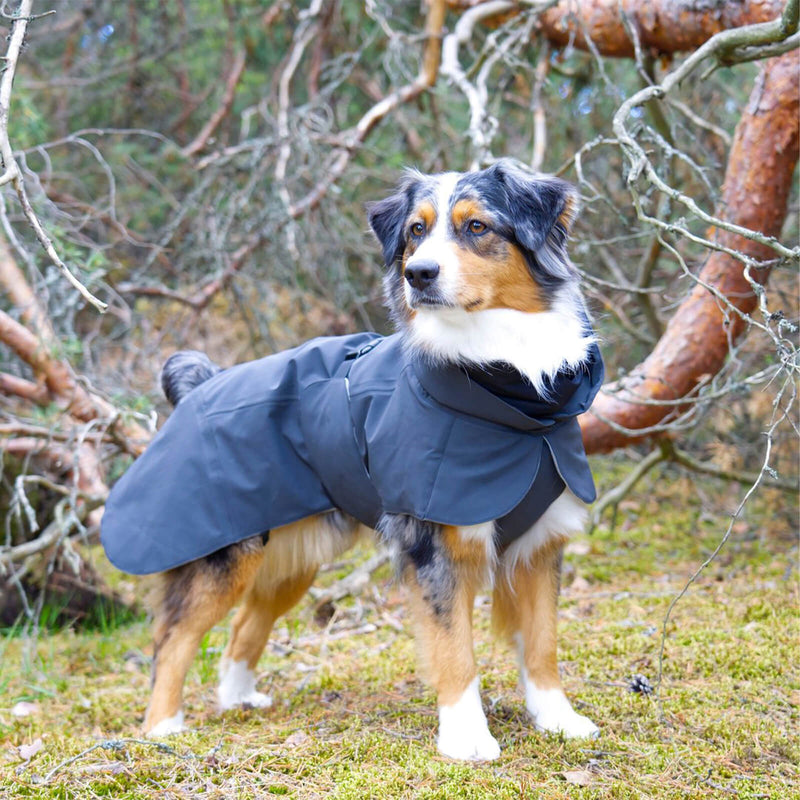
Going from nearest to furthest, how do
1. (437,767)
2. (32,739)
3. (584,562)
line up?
(437,767)
(32,739)
(584,562)

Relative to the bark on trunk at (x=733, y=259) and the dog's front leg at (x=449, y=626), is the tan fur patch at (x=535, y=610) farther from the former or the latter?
the bark on trunk at (x=733, y=259)

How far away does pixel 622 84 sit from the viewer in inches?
274

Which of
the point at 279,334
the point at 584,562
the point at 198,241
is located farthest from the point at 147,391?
the point at 584,562

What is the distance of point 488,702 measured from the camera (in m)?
3.77

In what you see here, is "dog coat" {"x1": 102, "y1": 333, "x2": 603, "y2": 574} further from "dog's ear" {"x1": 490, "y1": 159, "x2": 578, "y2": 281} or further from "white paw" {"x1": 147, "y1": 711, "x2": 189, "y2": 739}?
"white paw" {"x1": 147, "y1": 711, "x2": 189, "y2": 739}

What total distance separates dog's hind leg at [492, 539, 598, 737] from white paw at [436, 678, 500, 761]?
281 millimetres

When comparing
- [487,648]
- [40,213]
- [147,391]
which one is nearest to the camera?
[487,648]

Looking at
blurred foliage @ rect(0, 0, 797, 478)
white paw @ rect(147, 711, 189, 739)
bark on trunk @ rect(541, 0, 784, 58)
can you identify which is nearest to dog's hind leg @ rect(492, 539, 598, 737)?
white paw @ rect(147, 711, 189, 739)

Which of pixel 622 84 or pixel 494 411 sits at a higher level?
pixel 622 84

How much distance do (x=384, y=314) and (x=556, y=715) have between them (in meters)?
5.65

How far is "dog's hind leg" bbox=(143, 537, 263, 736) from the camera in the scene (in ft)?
12.3

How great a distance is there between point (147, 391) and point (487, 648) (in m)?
3.36

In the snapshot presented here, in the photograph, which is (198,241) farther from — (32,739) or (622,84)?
(32,739)

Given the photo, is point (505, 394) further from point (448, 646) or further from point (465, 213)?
point (448, 646)
